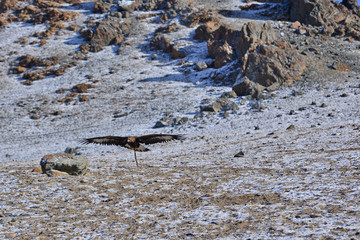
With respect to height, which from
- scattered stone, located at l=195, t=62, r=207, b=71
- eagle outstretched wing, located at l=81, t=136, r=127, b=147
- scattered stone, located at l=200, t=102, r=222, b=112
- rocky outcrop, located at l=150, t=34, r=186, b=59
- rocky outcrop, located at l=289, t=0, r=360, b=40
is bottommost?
scattered stone, located at l=200, t=102, r=222, b=112

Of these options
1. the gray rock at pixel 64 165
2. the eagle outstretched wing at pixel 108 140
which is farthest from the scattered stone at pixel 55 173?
the eagle outstretched wing at pixel 108 140

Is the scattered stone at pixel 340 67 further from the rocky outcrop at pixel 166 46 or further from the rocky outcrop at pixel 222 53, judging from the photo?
the rocky outcrop at pixel 166 46

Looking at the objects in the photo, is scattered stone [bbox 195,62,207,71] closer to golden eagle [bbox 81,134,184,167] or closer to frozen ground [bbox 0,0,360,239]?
frozen ground [bbox 0,0,360,239]

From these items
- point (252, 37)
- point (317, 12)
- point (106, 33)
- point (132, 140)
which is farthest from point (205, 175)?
point (106, 33)

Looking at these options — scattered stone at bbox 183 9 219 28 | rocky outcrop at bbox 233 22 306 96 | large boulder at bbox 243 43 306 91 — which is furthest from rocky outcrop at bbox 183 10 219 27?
large boulder at bbox 243 43 306 91

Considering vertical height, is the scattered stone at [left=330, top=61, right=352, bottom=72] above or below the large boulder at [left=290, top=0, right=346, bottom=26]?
below

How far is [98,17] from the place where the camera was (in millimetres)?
55906

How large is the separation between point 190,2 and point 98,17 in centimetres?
1799

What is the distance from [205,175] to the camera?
378 inches

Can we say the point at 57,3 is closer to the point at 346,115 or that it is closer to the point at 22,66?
the point at 22,66

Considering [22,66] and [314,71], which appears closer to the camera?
[314,71]

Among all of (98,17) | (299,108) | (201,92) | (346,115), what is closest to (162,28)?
(98,17)

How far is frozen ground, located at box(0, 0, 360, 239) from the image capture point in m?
5.44

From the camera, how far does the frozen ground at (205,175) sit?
5438 mm
